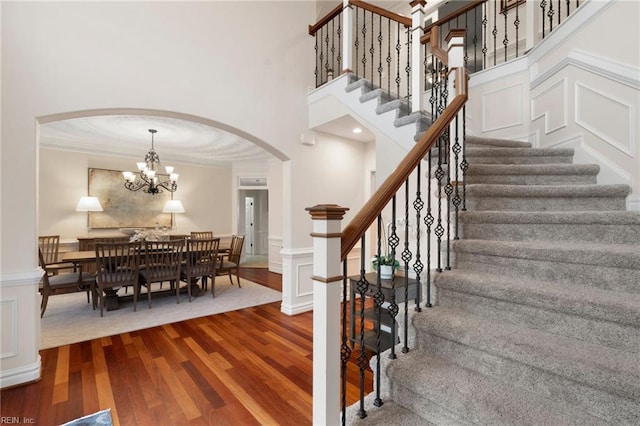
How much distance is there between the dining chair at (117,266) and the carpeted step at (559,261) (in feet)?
13.1

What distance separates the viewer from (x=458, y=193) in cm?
212

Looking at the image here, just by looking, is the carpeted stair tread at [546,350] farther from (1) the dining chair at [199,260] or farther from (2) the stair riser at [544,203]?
(1) the dining chair at [199,260]

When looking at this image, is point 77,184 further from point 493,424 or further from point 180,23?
point 493,424

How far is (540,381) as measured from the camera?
1.18m

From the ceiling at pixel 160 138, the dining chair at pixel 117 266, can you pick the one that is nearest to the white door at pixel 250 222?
the ceiling at pixel 160 138

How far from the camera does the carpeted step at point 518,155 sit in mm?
2535

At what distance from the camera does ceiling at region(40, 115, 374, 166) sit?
4414 millimetres

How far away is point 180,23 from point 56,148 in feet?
14.3

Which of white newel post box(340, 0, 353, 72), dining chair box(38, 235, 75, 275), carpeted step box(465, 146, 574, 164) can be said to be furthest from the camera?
dining chair box(38, 235, 75, 275)

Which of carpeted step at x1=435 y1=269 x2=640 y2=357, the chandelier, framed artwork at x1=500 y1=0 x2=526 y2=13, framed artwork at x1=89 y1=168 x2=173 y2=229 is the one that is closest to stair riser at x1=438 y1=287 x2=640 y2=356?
carpeted step at x1=435 y1=269 x2=640 y2=357

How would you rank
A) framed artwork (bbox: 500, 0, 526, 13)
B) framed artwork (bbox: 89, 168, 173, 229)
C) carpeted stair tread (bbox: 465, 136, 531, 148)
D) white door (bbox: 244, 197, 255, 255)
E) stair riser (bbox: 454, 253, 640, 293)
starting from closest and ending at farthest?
stair riser (bbox: 454, 253, 640, 293) → carpeted stair tread (bbox: 465, 136, 531, 148) → framed artwork (bbox: 500, 0, 526, 13) → framed artwork (bbox: 89, 168, 173, 229) → white door (bbox: 244, 197, 255, 255)

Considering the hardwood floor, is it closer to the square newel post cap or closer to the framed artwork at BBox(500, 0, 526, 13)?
the square newel post cap

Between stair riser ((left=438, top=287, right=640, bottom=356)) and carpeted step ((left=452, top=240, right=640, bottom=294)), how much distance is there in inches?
10.1

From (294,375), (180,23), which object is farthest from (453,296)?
(180,23)
